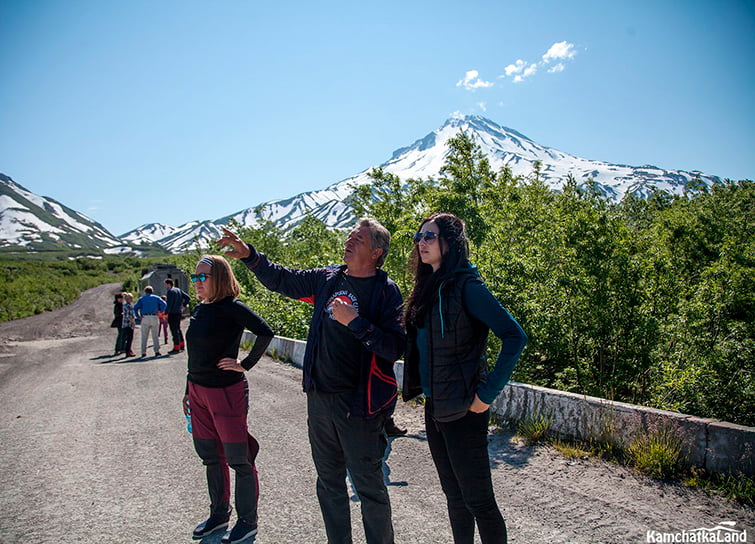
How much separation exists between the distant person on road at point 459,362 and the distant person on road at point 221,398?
138cm

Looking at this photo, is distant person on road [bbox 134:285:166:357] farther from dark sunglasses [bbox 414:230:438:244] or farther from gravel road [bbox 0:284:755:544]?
dark sunglasses [bbox 414:230:438:244]

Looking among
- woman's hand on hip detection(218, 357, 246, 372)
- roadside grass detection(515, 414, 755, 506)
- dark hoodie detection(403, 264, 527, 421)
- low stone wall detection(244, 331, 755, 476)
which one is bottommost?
roadside grass detection(515, 414, 755, 506)

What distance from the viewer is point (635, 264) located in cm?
571

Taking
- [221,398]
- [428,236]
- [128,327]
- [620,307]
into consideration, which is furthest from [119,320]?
[428,236]

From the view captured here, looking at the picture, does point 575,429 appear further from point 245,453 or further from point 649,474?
point 245,453

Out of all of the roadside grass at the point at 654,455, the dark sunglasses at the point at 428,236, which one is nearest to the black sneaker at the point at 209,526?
the dark sunglasses at the point at 428,236

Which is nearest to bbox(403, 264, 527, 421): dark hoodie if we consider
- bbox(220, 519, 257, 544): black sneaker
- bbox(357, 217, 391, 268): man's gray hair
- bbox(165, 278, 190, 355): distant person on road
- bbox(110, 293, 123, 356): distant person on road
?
bbox(357, 217, 391, 268): man's gray hair

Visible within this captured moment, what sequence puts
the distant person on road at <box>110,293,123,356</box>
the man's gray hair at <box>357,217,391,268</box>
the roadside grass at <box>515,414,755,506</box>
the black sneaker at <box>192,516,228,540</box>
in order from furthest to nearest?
1. the distant person on road at <box>110,293,123,356</box>
2. the roadside grass at <box>515,414,755,506</box>
3. the black sneaker at <box>192,516,228,540</box>
4. the man's gray hair at <box>357,217,391,268</box>

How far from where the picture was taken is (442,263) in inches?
104

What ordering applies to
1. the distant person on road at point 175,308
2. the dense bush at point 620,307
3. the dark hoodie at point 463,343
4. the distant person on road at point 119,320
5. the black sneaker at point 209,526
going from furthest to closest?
the distant person on road at point 119,320 < the distant person on road at point 175,308 < the dense bush at point 620,307 < the black sneaker at point 209,526 < the dark hoodie at point 463,343

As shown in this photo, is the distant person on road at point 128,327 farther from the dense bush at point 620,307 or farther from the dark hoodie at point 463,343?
the dark hoodie at point 463,343

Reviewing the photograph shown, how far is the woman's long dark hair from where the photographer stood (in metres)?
2.59

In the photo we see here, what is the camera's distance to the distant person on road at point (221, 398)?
10.9 ft

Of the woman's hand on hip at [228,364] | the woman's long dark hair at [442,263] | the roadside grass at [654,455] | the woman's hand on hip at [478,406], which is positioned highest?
the woman's long dark hair at [442,263]
